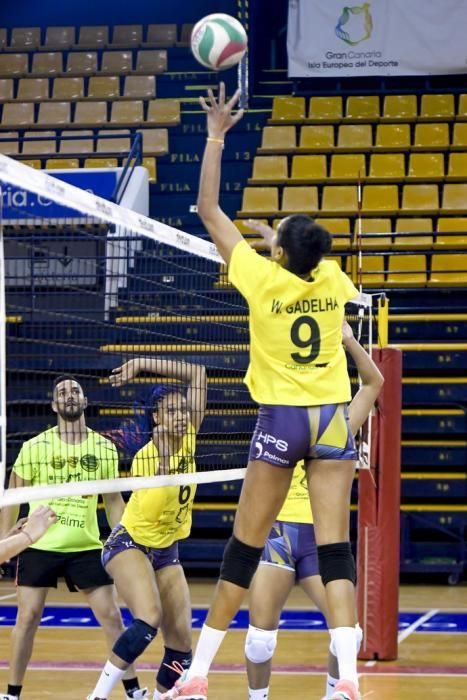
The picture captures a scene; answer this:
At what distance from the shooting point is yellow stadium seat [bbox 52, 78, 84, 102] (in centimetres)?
1694

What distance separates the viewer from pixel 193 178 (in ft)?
51.2

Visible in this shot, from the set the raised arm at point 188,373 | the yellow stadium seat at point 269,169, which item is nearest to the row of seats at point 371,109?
the yellow stadium seat at point 269,169

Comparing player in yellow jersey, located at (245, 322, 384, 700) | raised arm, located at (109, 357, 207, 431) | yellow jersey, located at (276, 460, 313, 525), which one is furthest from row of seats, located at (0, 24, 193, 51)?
player in yellow jersey, located at (245, 322, 384, 700)

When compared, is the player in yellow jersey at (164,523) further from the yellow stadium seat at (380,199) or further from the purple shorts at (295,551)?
the yellow stadium seat at (380,199)

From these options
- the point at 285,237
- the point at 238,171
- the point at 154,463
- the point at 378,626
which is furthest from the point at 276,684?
the point at 238,171

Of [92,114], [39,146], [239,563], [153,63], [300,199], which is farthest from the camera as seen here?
[153,63]

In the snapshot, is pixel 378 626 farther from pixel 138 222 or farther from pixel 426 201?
pixel 426 201

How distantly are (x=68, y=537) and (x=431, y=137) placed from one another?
396 inches

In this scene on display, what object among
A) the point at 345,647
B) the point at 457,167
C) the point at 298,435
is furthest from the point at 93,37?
the point at 345,647

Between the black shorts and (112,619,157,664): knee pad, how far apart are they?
774 millimetres

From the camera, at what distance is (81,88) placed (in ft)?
55.8

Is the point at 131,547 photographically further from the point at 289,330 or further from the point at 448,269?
the point at 448,269

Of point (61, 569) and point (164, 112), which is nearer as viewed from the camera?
point (61, 569)

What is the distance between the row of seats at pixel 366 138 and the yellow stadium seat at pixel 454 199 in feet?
2.95
